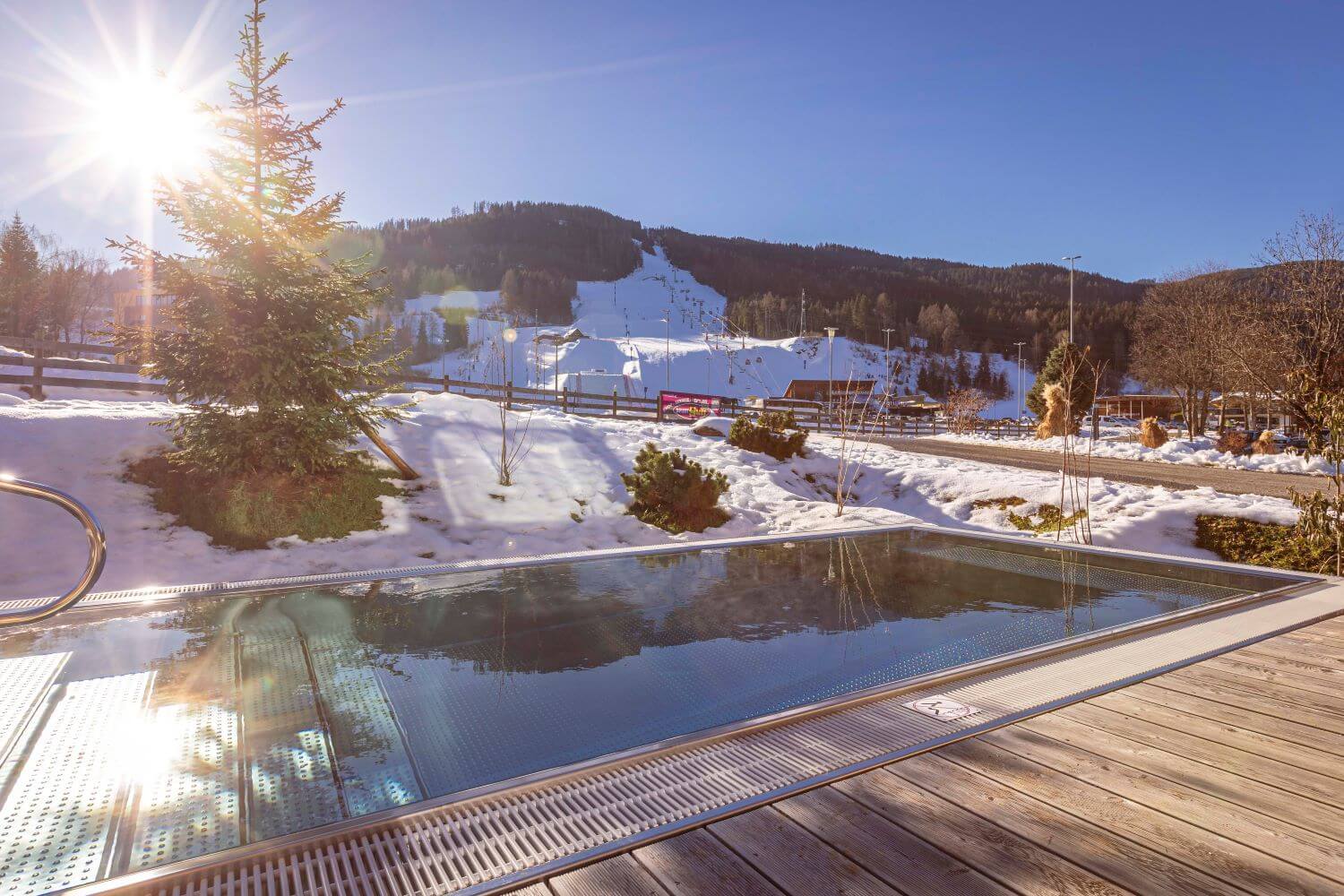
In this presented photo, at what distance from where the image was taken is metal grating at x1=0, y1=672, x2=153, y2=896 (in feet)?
4.15

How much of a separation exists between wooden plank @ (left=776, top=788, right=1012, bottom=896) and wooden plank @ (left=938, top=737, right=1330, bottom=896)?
0.30 meters

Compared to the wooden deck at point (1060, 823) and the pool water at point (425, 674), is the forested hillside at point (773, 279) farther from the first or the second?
the wooden deck at point (1060, 823)

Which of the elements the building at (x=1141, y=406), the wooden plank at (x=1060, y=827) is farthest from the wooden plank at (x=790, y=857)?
the building at (x=1141, y=406)

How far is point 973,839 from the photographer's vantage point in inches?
50.8

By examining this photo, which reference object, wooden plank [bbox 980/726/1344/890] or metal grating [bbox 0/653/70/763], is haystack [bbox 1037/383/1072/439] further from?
metal grating [bbox 0/653/70/763]

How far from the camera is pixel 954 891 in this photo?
1.14m

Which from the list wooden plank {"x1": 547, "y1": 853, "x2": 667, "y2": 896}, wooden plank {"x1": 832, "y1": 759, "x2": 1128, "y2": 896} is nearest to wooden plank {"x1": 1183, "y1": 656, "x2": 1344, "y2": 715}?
wooden plank {"x1": 832, "y1": 759, "x2": 1128, "y2": 896}

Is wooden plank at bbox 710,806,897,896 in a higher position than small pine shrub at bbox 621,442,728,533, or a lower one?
higher

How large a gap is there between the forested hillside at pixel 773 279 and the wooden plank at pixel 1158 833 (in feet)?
231

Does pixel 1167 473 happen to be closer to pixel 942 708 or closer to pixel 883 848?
pixel 942 708

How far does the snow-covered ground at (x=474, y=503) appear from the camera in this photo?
5.77 meters

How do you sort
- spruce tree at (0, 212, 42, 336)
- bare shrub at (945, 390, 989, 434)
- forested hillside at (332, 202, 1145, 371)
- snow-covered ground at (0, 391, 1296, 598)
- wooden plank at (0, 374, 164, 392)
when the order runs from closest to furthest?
1. snow-covered ground at (0, 391, 1296, 598)
2. wooden plank at (0, 374, 164, 392)
3. bare shrub at (945, 390, 989, 434)
4. spruce tree at (0, 212, 42, 336)
5. forested hillside at (332, 202, 1145, 371)

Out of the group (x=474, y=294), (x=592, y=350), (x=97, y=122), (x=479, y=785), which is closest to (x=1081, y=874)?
(x=479, y=785)

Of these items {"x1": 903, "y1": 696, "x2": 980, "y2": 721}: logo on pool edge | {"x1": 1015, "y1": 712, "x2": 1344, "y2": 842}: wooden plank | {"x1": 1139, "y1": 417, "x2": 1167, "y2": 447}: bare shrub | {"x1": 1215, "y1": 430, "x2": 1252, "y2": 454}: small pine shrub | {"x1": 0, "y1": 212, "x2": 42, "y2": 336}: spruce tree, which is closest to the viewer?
{"x1": 1015, "y1": 712, "x2": 1344, "y2": 842}: wooden plank
